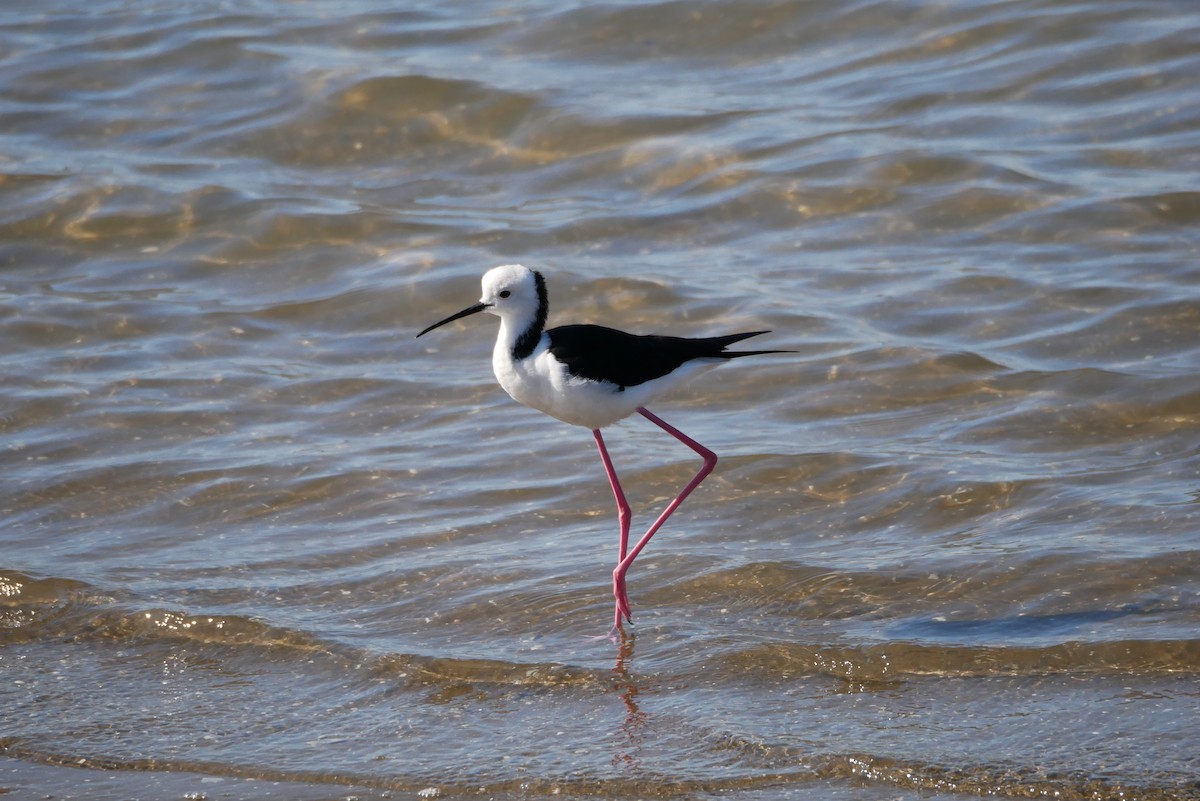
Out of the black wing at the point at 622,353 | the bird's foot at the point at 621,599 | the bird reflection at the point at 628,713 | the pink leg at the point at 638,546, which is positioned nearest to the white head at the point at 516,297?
the black wing at the point at 622,353

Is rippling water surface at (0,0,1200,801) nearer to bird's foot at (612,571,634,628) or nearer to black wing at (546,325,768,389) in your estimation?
bird's foot at (612,571,634,628)

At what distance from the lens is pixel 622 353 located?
600 centimetres

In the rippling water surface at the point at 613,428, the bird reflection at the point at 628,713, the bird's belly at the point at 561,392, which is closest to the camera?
the bird reflection at the point at 628,713

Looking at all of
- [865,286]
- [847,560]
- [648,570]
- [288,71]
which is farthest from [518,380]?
[288,71]

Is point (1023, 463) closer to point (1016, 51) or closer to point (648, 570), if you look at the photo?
point (648, 570)

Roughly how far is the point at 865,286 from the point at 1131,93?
3345 mm

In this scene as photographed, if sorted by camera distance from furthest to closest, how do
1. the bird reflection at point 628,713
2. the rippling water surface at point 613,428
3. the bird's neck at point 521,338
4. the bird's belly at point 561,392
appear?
the bird's neck at point 521,338 → the bird's belly at point 561,392 → the rippling water surface at point 613,428 → the bird reflection at point 628,713

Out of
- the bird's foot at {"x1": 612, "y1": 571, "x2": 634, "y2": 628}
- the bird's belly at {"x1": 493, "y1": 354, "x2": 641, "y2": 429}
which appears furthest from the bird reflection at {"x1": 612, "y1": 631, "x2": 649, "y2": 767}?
the bird's belly at {"x1": 493, "y1": 354, "x2": 641, "y2": 429}

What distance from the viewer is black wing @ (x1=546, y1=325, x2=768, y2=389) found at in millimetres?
5902

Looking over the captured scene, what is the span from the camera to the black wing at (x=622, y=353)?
5.90 meters

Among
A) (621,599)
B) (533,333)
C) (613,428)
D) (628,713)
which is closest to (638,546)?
(621,599)

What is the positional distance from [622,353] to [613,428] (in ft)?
7.12

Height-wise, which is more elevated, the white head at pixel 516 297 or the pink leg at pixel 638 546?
the white head at pixel 516 297

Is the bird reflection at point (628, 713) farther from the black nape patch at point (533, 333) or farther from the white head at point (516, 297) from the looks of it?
the white head at point (516, 297)
